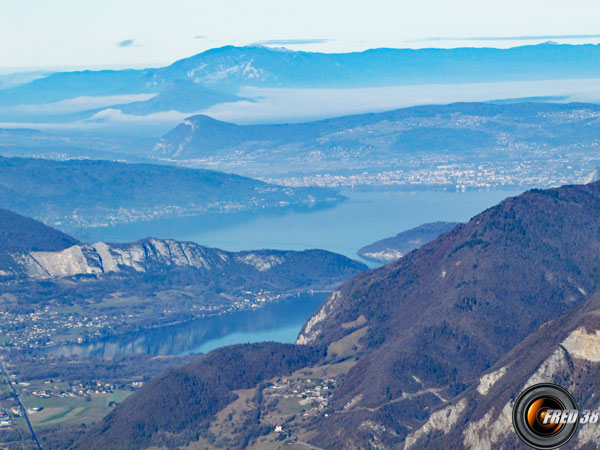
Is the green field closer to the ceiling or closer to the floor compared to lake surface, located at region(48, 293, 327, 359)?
closer to the ceiling

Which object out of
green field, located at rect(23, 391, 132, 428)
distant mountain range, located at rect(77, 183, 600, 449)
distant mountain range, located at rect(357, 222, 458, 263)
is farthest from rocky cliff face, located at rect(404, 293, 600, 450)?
distant mountain range, located at rect(357, 222, 458, 263)

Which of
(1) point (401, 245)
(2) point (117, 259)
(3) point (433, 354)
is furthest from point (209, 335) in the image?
(1) point (401, 245)

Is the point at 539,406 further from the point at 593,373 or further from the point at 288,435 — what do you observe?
the point at 288,435

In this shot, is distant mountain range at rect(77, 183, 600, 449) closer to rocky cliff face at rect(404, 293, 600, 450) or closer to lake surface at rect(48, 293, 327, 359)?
rocky cliff face at rect(404, 293, 600, 450)

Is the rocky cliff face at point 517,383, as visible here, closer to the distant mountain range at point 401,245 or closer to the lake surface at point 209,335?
the lake surface at point 209,335

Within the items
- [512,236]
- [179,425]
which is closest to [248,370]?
[179,425]

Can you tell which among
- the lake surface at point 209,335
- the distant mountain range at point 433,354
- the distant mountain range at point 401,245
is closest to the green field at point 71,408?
the distant mountain range at point 433,354
